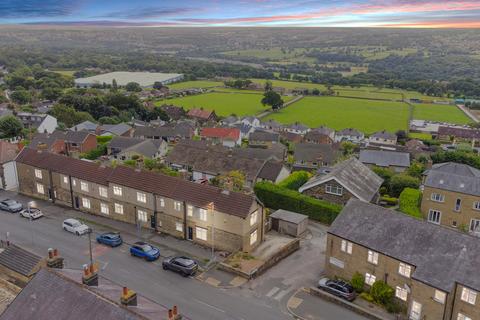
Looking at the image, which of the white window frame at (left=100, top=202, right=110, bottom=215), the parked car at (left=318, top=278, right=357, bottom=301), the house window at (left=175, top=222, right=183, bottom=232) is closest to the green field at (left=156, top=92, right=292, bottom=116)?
the white window frame at (left=100, top=202, right=110, bottom=215)

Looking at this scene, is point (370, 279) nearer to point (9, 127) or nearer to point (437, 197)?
point (437, 197)

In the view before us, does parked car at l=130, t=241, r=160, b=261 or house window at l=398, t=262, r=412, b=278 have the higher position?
house window at l=398, t=262, r=412, b=278

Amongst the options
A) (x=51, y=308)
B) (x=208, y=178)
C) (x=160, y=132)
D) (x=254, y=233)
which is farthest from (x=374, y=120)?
(x=51, y=308)

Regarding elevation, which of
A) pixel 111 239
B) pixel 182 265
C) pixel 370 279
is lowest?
pixel 111 239

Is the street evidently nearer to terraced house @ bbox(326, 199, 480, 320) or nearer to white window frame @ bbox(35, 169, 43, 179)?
terraced house @ bbox(326, 199, 480, 320)

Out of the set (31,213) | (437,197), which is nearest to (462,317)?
(437,197)

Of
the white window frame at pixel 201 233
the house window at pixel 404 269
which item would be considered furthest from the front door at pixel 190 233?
the house window at pixel 404 269

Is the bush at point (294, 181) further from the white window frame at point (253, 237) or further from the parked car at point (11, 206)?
the parked car at point (11, 206)
